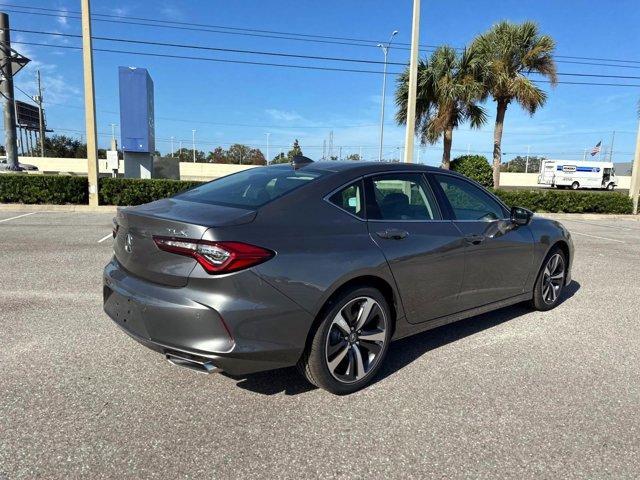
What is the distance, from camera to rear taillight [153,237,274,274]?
262 centimetres

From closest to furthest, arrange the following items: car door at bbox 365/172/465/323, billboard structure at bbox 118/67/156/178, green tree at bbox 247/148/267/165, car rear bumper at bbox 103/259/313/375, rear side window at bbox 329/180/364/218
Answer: car rear bumper at bbox 103/259/313/375
rear side window at bbox 329/180/364/218
car door at bbox 365/172/465/323
billboard structure at bbox 118/67/156/178
green tree at bbox 247/148/267/165

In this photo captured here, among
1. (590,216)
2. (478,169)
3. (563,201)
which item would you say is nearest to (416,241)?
(478,169)

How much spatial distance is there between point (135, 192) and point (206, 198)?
13.4 meters

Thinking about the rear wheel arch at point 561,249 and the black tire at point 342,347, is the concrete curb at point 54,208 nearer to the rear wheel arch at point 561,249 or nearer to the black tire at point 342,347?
the rear wheel arch at point 561,249

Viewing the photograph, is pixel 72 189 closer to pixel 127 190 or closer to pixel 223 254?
pixel 127 190

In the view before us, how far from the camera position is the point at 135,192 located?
617 inches

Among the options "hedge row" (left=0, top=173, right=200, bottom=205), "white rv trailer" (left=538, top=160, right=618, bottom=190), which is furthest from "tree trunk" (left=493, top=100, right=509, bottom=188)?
"white rv trailer" (left=538, top=160, right=618, bottom=190)

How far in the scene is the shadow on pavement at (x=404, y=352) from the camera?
3266mm

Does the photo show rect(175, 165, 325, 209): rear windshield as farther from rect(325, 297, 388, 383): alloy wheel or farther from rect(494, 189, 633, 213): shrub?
rect(494, 189, 633, 213): shrub

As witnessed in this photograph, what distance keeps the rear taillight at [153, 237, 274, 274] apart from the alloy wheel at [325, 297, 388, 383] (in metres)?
0.72

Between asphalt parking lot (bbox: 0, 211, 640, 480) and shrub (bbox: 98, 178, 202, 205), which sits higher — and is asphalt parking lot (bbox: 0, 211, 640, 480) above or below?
below

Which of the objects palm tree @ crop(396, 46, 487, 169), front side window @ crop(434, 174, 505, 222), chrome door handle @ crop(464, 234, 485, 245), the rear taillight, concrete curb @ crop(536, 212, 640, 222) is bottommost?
concrete curb @ crop(536, 212, 640, 222)

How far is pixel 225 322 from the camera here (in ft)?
8.54

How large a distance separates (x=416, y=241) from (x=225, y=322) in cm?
156
